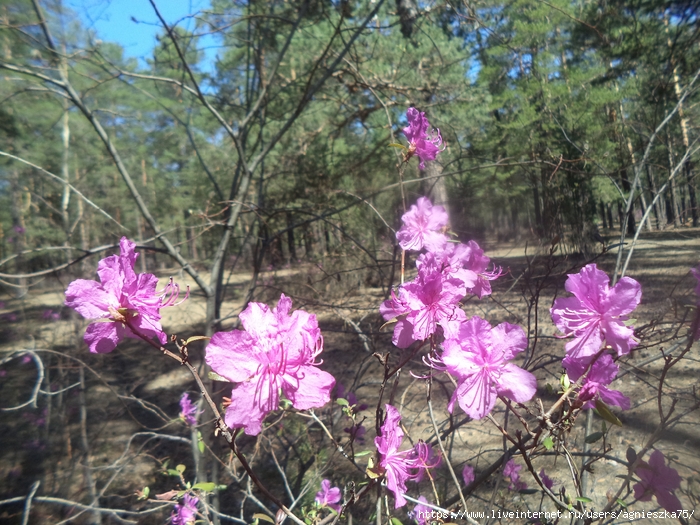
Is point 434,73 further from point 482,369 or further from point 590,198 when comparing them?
point 482,369

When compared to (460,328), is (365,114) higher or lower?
higher

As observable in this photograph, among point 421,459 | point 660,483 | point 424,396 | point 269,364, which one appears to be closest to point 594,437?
point 660,483

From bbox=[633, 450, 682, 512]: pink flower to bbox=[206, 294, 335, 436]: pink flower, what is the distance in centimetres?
86

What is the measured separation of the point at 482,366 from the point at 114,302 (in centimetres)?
67

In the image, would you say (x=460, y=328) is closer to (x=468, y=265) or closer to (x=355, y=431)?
(x=468, y=265)

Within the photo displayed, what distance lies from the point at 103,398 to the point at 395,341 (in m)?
5.54

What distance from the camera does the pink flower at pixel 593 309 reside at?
70 centimetres

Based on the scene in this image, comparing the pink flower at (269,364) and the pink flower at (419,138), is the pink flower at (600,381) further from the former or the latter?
the pink flower at (419,138)

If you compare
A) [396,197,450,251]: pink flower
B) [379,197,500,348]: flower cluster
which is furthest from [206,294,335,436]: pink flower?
[396,197,450,251]: pink flower

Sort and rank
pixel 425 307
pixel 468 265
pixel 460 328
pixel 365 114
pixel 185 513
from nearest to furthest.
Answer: pixel 460 328
pixel 425 307
pixel 468 265
pixel 185 513
pixel 365 114

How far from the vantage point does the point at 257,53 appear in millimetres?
2170

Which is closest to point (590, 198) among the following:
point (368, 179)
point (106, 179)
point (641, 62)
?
point (641, 62)

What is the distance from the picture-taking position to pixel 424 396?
12.7ft

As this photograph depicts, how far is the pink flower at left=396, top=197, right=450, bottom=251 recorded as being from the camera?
1.19 metres
